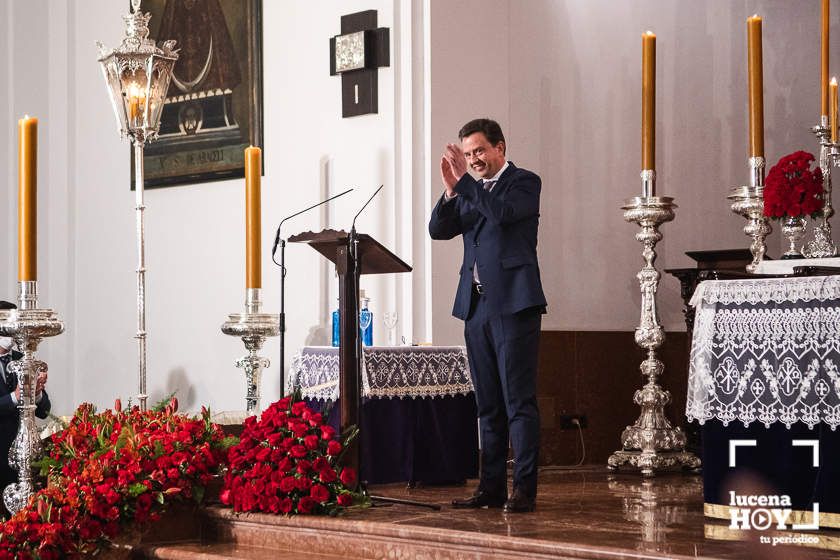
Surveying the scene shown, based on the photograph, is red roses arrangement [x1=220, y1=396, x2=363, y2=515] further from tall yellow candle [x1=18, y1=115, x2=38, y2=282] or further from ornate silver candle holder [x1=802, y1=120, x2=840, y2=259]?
ornate silver candle holder [x1=802, y1=120, x2=840, y2=259]

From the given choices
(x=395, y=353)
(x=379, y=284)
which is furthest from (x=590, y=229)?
(x=395, y=353)

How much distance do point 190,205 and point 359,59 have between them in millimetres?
1743

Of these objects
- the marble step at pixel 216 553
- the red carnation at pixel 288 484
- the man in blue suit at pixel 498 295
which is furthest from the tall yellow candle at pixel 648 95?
the marble step at pixel 216 553

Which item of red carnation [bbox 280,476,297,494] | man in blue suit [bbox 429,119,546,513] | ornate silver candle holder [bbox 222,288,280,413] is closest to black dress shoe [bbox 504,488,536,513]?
man in blue suit [bbox 429,119,546,513]

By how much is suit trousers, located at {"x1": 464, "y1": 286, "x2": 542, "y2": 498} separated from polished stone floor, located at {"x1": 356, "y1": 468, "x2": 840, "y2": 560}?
164 millimetres

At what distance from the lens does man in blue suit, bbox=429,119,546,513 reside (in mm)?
4633

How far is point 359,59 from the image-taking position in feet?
22.0

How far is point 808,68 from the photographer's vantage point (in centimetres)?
754

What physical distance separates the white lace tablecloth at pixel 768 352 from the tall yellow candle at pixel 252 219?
2.04 meters

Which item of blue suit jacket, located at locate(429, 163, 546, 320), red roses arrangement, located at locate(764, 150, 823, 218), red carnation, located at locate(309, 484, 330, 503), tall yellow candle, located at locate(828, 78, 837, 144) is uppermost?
tall yellow candle, located at locate(828, 78, 837, 144)

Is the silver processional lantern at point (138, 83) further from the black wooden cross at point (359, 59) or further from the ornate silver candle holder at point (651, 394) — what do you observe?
A: the ornate silver candle holder at point (651, 394)

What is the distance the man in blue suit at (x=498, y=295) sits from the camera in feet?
15.2

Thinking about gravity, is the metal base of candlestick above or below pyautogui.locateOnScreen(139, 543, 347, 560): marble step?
above

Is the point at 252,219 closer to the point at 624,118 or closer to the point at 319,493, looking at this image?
the point at 319,493
